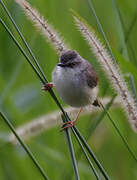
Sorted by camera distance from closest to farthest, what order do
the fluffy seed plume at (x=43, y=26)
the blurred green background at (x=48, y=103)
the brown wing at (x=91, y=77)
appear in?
1. the fluffy seed plume at (x=43, y=26)
2. the brown wing at (x=91, y=77)
3. the blurred green background at (x=48, y=103)

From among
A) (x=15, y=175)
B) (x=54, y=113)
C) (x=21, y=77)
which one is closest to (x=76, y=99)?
(x=54, y=113)

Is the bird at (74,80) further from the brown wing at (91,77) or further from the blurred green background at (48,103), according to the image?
the blurred green background at (48,103)

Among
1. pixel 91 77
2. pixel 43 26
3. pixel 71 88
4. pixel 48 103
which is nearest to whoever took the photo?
pixel 43 26

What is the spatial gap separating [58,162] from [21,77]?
1.24m

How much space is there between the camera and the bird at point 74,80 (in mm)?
3166

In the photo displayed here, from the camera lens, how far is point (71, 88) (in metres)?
3.21

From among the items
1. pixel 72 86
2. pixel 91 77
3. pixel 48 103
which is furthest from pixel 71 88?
pixel 48 103

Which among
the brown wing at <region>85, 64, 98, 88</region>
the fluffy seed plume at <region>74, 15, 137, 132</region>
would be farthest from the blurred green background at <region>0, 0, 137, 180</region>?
the fluffy seed plume at <region>74, 15, 137, 132</region>

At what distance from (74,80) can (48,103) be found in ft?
2.23

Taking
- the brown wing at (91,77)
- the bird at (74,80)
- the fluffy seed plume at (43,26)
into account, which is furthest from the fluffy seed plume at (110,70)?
the brown wing at (91,77)

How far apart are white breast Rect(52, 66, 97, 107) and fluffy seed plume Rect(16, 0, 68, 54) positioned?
52 centimetres

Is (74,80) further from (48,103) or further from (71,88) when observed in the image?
(48,103)

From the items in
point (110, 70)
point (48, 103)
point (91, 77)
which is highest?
point (48, 103)

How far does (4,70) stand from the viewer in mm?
4070
